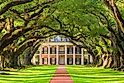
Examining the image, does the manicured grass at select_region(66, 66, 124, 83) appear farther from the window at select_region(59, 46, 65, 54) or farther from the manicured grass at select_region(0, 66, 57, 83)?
the window at select_region(59, 46, 65, 54)

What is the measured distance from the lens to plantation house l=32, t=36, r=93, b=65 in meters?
158

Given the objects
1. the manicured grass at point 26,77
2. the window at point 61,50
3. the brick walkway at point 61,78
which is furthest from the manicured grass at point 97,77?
the window at point 61,50

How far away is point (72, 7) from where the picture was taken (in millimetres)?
43344

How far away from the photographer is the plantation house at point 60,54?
158375 mm

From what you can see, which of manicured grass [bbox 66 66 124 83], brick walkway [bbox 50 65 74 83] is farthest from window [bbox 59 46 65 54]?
brick walkway [bbox 50 65 74 83]

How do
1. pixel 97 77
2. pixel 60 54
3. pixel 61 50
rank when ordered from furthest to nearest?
pixel 60 54
pixel 61 50
pixel 97 77

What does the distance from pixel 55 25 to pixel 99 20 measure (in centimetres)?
713

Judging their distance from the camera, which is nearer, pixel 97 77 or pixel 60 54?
pixel 97 77

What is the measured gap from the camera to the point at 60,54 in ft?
523

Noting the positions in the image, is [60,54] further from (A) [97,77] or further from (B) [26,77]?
(A) [97,77]

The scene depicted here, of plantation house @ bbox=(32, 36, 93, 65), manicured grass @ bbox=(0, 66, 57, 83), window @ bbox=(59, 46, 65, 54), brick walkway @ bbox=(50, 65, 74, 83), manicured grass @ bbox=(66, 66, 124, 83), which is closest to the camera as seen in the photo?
brick walkway @ bbox=(50, 65, 74, 83)

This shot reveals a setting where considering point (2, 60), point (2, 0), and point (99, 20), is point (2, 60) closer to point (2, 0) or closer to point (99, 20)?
point (99, 20)

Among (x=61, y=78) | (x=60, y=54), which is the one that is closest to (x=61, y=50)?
(x=60, y=54)

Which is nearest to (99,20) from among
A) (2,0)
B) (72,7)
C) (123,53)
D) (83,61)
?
(123,53)
